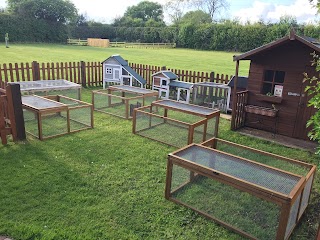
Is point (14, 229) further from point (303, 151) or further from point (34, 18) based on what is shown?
point (34, 18)

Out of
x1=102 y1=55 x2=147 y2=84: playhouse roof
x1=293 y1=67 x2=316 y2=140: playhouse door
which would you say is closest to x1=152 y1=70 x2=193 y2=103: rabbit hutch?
x1=102 y1=55 x2=147 y2=84: playhouse roof

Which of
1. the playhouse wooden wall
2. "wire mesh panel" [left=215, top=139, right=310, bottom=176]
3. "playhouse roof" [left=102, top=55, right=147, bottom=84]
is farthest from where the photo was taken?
"playhouse roof" [left=102, top=55, right=147, bottom=84]

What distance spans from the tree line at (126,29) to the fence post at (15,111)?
38.0 meters

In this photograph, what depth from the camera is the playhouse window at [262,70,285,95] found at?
8085mm

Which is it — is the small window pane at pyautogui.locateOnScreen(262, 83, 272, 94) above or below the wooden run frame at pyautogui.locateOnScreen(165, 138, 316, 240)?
above

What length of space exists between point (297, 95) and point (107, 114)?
5926 millimetres

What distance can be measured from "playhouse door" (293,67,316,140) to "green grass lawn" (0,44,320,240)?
40.3 inches

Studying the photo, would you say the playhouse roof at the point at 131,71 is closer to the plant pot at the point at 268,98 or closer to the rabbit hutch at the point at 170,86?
the rabbit hutch at the point at 170,86

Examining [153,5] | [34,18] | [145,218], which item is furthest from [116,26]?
[145,218]

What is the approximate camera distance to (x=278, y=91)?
816 centimetres

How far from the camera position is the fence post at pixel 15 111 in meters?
6.37

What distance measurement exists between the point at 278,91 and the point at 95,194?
605 centimetres

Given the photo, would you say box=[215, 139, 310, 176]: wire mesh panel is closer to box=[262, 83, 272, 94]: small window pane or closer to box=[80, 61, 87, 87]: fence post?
box=[262, 83, 272, 94]: small window pane

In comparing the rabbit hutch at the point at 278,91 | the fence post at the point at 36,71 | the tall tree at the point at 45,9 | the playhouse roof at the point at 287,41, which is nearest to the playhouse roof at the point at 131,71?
the fence post at the point at 36,71
